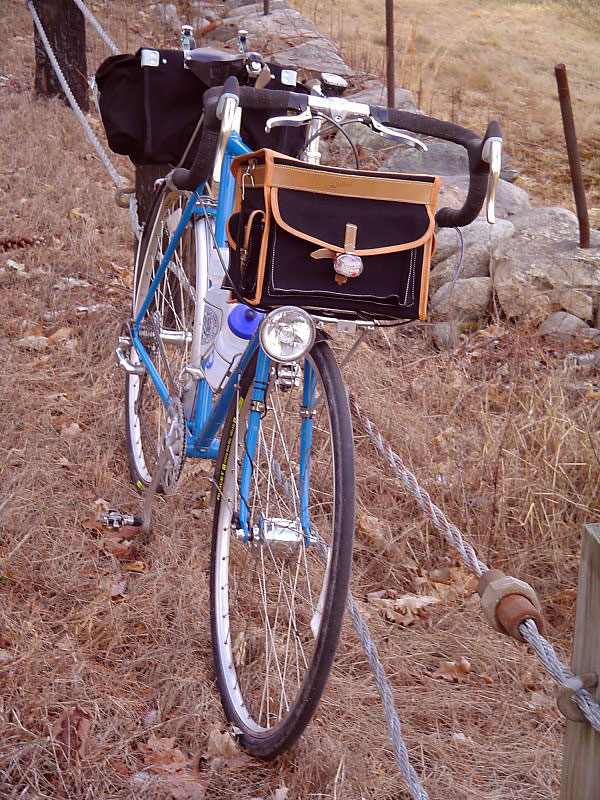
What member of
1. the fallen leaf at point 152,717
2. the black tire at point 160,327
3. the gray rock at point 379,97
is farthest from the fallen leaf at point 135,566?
the gray rock at point 379,97

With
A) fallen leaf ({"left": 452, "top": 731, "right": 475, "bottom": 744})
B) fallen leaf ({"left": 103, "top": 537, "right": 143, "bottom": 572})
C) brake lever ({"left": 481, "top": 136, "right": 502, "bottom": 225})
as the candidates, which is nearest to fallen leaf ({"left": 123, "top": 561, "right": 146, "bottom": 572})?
fallen leaf ({"left": 103, "top": 537, "right": 143, "bottom": 572})

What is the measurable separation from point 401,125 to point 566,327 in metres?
3.49

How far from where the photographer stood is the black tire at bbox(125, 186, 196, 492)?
321 cm

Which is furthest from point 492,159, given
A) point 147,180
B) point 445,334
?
point 445,334

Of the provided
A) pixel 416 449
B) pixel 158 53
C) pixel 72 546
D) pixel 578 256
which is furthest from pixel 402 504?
pixel 578 256

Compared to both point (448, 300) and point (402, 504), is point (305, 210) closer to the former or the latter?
point (402, 504)

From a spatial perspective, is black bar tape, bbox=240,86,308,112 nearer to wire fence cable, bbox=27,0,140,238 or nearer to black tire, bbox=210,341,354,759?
black tire, bbox=210,341,354,759

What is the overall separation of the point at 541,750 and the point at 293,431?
43.3 inches

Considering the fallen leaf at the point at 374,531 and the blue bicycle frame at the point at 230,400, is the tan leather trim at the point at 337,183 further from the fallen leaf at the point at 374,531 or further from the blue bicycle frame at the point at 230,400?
the fallen leaf at the point at 374,531

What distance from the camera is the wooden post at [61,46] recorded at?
8578 mm

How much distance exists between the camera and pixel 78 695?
2529 mm

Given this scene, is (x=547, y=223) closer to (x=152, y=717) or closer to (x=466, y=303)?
(x=466, y=303)

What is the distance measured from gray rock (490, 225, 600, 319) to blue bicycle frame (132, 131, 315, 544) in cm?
302

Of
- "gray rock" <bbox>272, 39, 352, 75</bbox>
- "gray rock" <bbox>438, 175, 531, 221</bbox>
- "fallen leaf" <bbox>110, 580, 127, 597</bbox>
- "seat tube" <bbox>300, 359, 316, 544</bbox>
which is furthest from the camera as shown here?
"gray rock" <bbox>272, 39, 352, 75</bbox>
